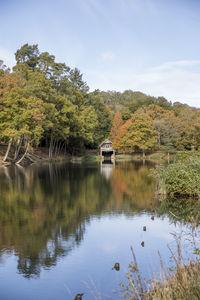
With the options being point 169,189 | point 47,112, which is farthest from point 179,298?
point 47,112

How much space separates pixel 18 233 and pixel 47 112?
1290 inches

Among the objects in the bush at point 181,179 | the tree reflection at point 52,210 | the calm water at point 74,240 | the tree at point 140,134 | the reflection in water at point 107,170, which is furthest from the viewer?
the tree at point 140,134

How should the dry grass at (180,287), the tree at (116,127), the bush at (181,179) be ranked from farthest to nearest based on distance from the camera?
the tree at (116,127) < the bush at (181,179) < the dry grass at (180,287)

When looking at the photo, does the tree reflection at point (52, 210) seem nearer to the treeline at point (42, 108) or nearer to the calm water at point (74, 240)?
the calm water at point (74, 240)

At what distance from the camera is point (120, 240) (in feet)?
34.9

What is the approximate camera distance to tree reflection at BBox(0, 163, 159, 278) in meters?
9.24

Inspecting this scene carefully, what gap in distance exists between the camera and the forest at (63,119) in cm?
3644

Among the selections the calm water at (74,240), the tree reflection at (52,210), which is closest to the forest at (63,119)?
the tree reflection at (52,210)

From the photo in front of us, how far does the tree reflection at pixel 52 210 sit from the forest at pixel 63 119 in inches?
569

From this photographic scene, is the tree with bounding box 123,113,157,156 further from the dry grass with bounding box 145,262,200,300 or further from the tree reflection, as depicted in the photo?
the dry grass with bounding box 145,262,200,300

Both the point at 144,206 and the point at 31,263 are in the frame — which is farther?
the point at 144,206

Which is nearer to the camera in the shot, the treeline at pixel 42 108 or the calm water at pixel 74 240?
the calm water at pixel 74 240

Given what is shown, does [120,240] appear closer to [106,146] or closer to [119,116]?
[106,146]

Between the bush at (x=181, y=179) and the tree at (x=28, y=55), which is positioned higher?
the tree at (x=28, y=55)
